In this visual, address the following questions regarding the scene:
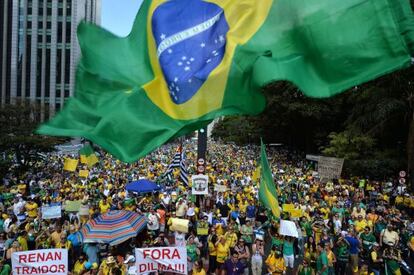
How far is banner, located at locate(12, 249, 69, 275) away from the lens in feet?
31.5

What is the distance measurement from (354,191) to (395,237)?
1133cm

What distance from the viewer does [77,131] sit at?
305 inches

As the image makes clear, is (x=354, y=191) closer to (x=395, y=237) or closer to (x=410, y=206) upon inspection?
(x=410, y=206)

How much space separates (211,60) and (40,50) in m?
98.0

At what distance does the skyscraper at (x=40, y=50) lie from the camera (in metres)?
95.1

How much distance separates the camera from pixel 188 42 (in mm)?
7707

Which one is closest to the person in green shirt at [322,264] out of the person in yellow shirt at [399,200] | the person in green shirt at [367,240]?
the person in green shirt at [367,240]

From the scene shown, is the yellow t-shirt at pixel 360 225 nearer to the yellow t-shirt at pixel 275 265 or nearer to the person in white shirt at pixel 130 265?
the yellow t-shirt at pixel 275 265

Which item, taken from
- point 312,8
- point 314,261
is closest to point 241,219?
point 314,261

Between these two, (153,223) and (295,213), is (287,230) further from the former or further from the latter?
(153,223)

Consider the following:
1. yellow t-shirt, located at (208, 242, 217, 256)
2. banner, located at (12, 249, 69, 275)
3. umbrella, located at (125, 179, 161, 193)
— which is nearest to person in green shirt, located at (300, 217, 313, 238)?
yellow t-shirt, located at (208, 242, 217, 256)

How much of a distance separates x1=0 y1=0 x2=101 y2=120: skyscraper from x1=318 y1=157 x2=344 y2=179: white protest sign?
255 ft

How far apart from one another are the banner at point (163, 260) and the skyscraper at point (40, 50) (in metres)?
90.8

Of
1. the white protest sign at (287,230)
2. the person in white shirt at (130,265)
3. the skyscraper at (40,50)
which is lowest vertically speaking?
the person in white shirt at (130,265)
